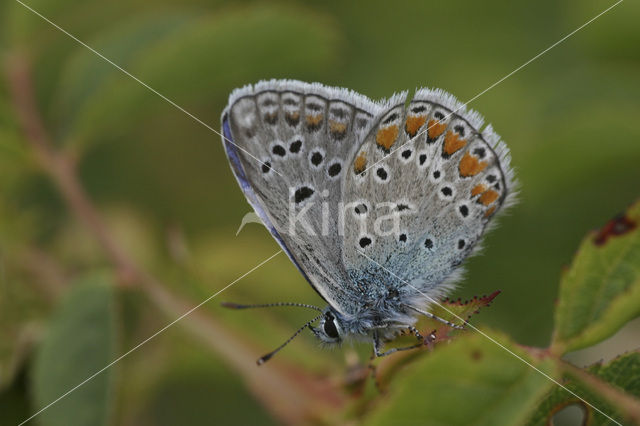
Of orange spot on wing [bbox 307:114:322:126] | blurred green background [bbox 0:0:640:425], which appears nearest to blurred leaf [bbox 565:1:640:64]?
blurred green background [bbox 0:0:640:425]

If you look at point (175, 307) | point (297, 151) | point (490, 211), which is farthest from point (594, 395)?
point (175, 307)

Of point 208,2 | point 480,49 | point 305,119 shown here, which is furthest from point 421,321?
point 208,2

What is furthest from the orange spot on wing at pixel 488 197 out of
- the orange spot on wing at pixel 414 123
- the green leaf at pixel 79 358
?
the green leaf at pixel 79 358

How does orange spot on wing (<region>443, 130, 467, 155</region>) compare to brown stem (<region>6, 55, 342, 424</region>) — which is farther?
orange spot on wing (<region>443, 130, 467, 155</region>)

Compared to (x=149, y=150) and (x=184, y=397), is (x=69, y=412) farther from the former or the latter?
(x=149, y=150)

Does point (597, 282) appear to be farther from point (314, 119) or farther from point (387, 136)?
point (314, 119)

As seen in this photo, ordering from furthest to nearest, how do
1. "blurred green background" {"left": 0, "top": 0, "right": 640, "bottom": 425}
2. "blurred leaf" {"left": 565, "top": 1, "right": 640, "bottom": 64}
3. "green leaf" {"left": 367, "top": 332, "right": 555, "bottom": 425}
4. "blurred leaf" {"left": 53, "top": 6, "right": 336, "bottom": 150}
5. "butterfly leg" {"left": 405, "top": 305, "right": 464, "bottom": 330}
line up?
"blurred leaf" {"left": 565, "top": 1, "right": 640, "bottom": 64}
"blurred leaf" {"left": 53, "top": 6, "right": 336, "bottom": 150}
"blurred green background" {"left": 0, "top": 0, "right": 640, "bottom": 425}
"butterfly leg" {"left": 405, "top": 305, "right": 464, "bottom": 330}
"green leaf" {"left": 367, "top": 332, "right": 555, "bottom": 425}

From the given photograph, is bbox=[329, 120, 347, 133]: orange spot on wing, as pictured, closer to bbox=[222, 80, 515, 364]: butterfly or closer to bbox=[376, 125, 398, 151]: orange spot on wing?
bbox=[222, 80, 515, 364]: butterfly
